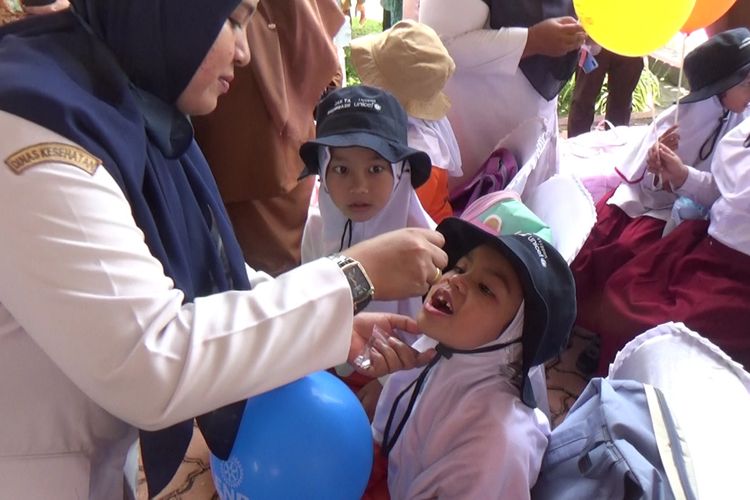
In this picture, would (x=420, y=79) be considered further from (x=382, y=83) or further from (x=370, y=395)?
(x=370, y=395)

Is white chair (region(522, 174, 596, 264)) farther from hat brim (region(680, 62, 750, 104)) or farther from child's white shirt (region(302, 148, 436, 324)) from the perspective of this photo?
hat brim (region(680, 62, 750, 104))

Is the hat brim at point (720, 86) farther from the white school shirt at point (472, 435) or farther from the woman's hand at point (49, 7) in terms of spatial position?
the woman's hand at point (49, 7)

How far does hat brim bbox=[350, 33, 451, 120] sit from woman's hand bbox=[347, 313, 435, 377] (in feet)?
3.45

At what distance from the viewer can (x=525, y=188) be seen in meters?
2.40

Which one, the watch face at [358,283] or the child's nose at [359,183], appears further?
the child's nose at [359,183]

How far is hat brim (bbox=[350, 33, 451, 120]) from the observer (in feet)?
7.40

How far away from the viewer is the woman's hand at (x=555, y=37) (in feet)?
7.50

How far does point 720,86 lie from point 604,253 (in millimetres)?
766

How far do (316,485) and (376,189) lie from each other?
0.88 meters

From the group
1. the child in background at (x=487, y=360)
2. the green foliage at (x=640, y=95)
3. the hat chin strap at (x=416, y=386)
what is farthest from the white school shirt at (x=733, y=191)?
the green foliage at (x=640, y=95)

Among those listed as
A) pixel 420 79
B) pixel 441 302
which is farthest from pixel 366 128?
pixel 441 302

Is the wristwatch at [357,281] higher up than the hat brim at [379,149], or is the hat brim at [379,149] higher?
the wristwatch at [357,281]

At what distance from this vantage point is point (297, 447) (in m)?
1.25

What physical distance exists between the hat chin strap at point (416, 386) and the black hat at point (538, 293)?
59mm
